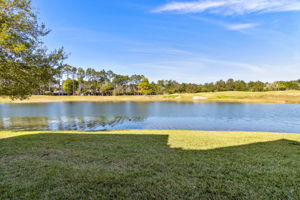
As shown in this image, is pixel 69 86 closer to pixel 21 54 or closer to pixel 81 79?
pixel 81 79

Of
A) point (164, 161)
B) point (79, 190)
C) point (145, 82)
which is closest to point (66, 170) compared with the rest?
point (79, 190)

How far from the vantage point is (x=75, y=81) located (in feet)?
272

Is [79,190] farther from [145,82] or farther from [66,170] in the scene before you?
[145,82]

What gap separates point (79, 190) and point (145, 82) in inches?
3032

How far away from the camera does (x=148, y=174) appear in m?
3.59

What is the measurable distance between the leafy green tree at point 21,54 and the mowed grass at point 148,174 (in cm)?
463

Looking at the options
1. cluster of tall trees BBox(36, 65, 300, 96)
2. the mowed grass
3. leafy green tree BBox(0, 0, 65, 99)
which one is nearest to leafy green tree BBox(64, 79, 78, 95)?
cluster of tall trees BBox(36, 65, 300, 96)

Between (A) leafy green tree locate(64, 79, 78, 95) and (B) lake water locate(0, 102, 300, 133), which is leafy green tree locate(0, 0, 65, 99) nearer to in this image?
(B) lake water locate(0, 102, 300, 133)

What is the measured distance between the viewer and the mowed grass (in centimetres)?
284

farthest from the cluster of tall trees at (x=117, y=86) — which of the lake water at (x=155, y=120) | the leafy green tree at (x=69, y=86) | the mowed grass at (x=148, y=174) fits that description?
the mowed grass at (x=148, y=174)

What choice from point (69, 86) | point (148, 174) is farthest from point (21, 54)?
point (69, 86)

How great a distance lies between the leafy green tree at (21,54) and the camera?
7629 millimetres

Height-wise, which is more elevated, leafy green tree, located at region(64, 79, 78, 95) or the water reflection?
leafy green tree, located at region(64, 79, 78, 95)

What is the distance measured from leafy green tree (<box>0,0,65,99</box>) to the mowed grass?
4633 mm
